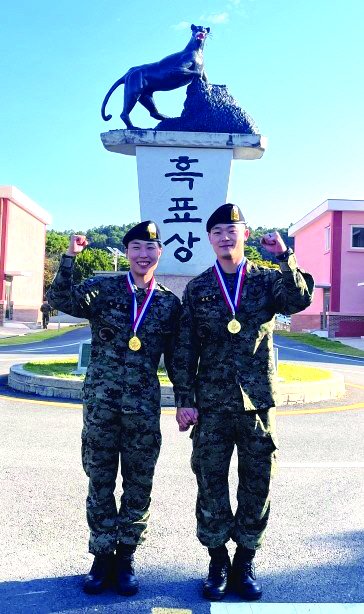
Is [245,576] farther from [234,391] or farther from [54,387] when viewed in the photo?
[54,387]

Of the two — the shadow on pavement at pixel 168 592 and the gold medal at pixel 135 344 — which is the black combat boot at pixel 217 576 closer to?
the shadow on pavement at pixel 168 592

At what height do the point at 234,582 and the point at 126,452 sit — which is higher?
the point at 126,452

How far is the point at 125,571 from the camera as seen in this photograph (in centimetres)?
253

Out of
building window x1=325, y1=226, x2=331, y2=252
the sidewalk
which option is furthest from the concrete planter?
building window x1=325, y1=226, x2=331, y2=252

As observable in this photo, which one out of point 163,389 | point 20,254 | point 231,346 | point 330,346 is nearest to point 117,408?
point 231,346

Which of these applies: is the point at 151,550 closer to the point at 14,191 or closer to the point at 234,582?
the point at 234,582

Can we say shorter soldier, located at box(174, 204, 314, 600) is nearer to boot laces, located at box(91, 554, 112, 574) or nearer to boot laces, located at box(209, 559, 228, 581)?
boot laces, located at box(209, 559, 228, 581)

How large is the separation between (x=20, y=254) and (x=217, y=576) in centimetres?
2968

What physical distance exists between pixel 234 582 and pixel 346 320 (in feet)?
78.2

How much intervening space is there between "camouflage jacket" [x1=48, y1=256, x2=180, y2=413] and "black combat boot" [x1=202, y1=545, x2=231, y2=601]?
73 cm

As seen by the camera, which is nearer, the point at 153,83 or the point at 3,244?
the point at 153,83

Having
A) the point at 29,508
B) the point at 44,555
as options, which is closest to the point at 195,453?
the point at 44,555

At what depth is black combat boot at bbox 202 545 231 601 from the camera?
2.45 m

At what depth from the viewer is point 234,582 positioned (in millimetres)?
2576
